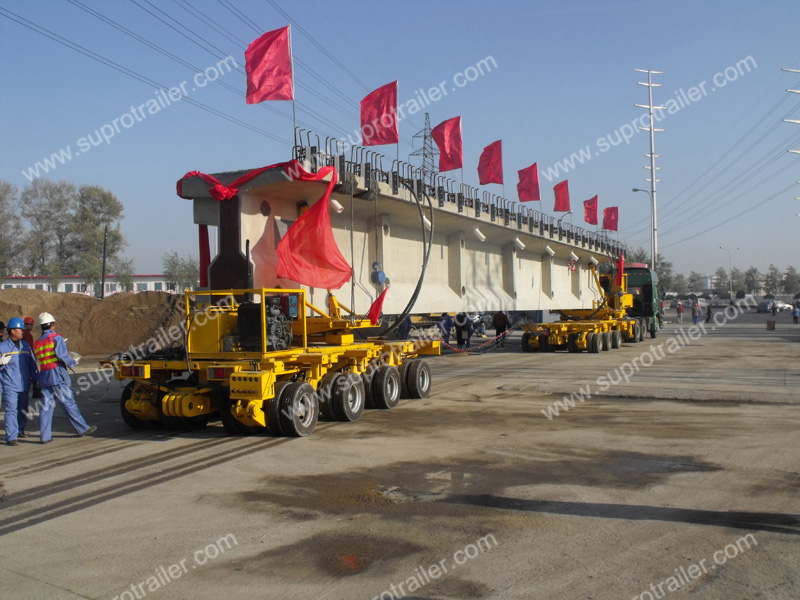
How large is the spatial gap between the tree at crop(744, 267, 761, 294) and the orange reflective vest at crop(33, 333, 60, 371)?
178190 millimetres

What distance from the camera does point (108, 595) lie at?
4504 mm

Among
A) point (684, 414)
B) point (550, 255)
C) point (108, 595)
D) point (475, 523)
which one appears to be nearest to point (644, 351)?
point (550, 255)

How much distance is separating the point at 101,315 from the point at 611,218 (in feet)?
118

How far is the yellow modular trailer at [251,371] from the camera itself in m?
9.65

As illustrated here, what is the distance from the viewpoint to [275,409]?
962cm

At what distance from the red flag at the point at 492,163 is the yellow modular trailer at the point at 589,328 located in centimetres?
649

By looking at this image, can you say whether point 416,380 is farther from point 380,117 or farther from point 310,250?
point 380,117

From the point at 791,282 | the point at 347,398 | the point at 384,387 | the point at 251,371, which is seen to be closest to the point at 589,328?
the point at 384,387

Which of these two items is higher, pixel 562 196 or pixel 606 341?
pixel 562 196

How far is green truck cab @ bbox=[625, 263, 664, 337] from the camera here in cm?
3672

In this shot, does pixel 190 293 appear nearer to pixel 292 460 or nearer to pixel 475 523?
pixel 292 460

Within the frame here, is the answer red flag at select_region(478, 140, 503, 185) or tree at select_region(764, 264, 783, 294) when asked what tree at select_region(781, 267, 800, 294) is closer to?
tree at select_region(764, 264, 783, 294)

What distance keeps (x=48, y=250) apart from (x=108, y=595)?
228 feet

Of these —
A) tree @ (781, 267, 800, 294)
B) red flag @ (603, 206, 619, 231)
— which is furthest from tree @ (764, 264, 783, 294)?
red flag @ (603, 206, 619, 231)
